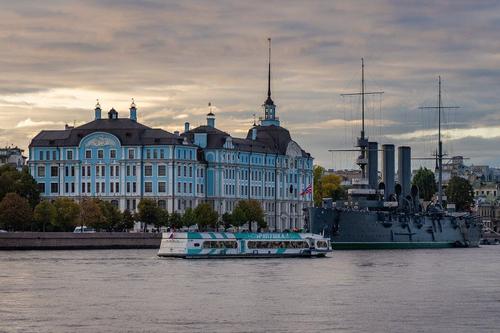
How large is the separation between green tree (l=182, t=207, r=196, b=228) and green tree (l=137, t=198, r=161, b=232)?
302 centimetres

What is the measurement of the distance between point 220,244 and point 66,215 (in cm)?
3683

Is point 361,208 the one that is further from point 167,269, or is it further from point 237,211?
point 167,269

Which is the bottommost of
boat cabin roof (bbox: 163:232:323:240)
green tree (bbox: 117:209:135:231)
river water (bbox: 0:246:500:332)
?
river water (bbox: 0:246:500:332)

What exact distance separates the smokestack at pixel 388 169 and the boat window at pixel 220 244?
125 feet

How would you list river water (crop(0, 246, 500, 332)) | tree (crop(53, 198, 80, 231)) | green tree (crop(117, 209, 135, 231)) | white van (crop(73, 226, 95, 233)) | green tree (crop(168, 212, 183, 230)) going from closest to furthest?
river water (crop(0, 246, 500, 332))
white van (crop(73, 226, 95, 233))
tree (crop(53, 198, 80, 231))
green tree (crop(117, 209, 135, 231))
green tree (crop(168, 212, 183, 230))

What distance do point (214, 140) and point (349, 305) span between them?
107029 millimetres

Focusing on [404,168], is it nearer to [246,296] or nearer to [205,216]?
[205,216]

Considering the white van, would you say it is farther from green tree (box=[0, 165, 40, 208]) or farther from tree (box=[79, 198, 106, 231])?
green tree (box=[0, 165, 40, 208])

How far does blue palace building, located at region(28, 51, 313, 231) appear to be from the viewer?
168125mm

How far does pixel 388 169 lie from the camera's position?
15638 cm

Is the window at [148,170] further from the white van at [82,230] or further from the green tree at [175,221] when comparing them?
the white van at [82,230]

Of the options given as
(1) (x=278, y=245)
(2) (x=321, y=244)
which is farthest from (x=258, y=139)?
(1) (x=278, y=245)

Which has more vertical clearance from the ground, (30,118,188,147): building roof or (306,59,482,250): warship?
(30,118,188,147): building roof

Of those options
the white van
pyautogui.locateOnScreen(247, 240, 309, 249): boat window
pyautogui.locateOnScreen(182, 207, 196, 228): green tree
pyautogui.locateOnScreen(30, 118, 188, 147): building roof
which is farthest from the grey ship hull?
pyautogui.locateOnScreen(30, 118, 188, 147): building roof
